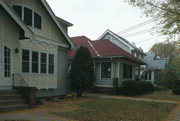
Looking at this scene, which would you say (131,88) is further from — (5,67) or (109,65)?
(5,67)

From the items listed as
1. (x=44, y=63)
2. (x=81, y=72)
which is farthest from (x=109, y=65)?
(x=44, y=63)

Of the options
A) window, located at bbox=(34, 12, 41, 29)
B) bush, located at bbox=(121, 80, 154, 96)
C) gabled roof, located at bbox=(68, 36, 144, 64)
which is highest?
window, located at bbox=(34, 12, 41, 29)

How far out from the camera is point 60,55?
1383 centimetres

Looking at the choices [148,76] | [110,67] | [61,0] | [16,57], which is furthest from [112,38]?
[16,57]

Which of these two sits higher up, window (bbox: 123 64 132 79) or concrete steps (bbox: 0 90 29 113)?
window (bbox: 123 64 132 79)

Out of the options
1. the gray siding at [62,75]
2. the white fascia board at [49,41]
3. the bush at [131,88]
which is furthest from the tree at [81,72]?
the bush at [131,88]

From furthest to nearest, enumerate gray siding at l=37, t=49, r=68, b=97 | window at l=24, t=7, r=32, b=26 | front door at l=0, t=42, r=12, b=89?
gray siding at l=37, t=49, r=68, b=97
window at l=24, t=7, r=32, b=26
front door at l=0, t=42, r=12, b=89

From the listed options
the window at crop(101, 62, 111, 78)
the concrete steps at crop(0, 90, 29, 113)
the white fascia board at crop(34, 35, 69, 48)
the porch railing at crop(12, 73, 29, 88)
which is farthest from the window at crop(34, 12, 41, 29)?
the window at crop(101, 62, 111, 78)

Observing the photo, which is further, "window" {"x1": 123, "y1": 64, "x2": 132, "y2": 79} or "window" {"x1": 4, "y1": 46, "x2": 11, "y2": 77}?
"window" {"x1": 123, "y1": 64, "x2": 132, "y2": 79}

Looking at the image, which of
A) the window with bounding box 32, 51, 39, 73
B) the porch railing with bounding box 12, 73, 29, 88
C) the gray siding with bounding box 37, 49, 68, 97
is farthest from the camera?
the gray siding with bounding box 37, 49, 68, 97

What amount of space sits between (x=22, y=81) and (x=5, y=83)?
928 millimetres

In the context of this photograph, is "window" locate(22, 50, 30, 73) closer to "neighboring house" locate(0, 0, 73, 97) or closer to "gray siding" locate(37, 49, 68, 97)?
"neighboring house" locate(0, 0, 73, 97)

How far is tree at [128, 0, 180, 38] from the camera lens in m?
11.8

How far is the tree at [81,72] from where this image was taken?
14078mm
